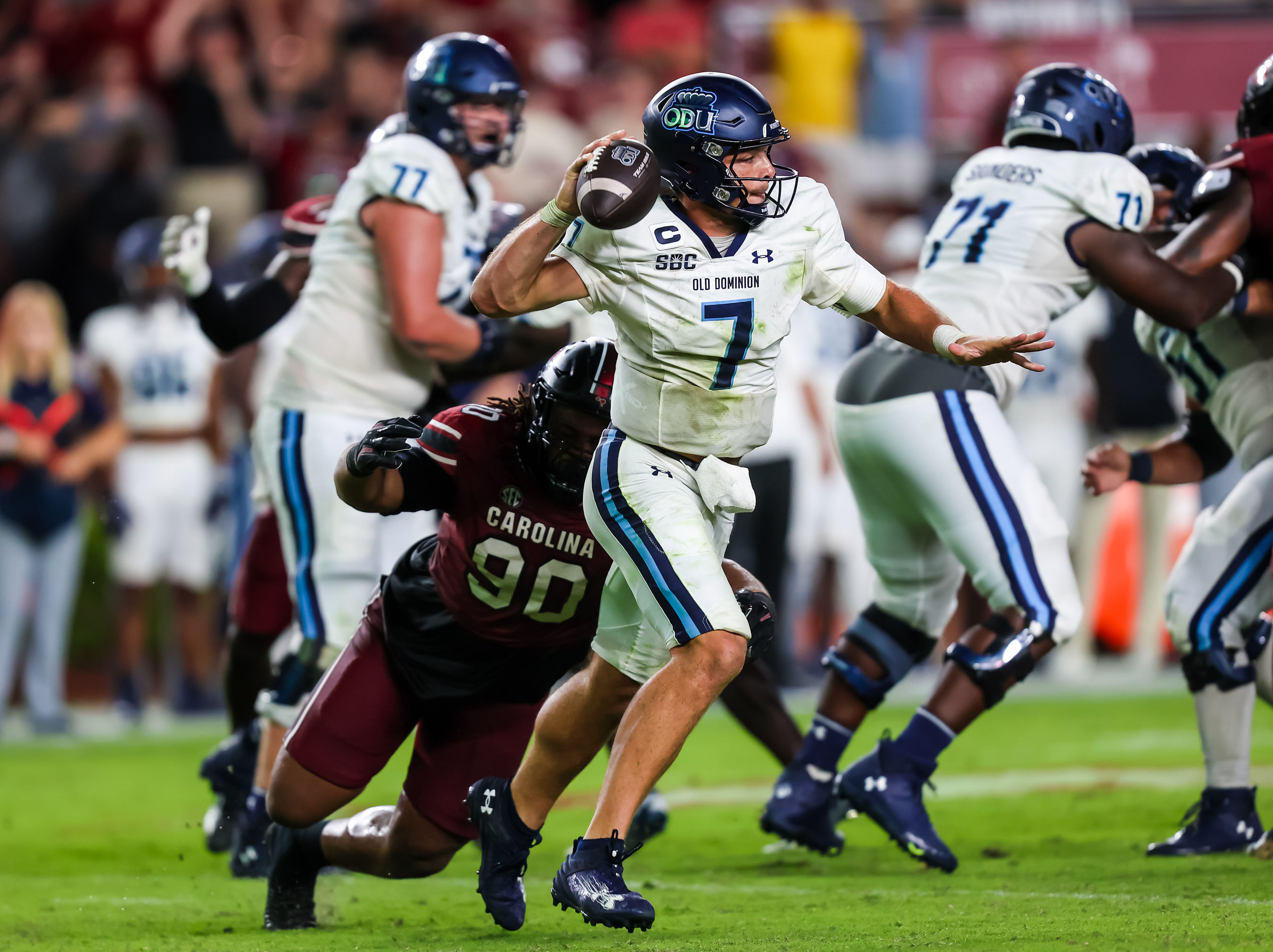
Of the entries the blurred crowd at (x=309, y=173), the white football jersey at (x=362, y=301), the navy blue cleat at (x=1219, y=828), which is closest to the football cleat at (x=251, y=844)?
the white football jersey at (x=362, y=301)

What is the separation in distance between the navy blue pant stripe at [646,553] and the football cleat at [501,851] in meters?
0.60

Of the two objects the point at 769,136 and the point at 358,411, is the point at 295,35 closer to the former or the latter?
the point at 358,411

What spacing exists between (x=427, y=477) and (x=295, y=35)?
33.9 ft

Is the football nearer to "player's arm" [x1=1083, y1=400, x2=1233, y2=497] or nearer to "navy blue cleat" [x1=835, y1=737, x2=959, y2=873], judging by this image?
"navy blue cleat" [x1=835, y1=737, x2=959, y2=873]

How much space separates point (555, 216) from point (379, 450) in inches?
26.3

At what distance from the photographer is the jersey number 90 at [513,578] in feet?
13.9

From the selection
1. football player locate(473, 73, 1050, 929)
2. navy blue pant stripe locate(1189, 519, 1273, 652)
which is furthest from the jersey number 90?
navy blue pant stripe locate(1189, 519, 1273, 652)

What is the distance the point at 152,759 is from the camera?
Result: 333 inches

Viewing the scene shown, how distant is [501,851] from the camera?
4094 mm

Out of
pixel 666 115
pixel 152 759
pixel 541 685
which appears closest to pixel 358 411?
pixel 541 685

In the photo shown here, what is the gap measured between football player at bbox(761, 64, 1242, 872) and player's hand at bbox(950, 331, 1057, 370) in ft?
3.05

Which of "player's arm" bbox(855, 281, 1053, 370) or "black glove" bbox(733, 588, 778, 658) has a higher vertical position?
"player's arm" bbox(855, 281, 1053, 370)

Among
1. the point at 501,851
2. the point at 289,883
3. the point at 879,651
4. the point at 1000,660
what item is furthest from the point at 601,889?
the point at 879,651

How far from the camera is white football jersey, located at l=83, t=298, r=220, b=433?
10.2 m
